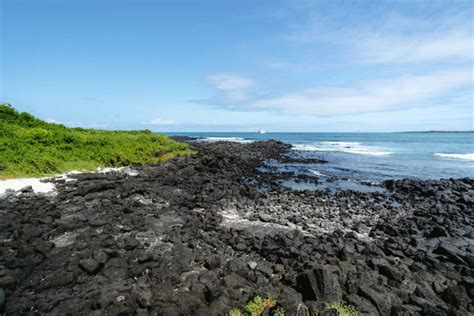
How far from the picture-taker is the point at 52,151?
Answer: 1878cm

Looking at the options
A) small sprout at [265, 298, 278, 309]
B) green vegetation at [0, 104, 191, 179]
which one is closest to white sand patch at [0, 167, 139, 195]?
green vegetation at [0, 104, 191, 179]

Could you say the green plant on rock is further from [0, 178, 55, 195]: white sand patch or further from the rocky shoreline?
[0, 178, 55, 195]: white sand patch

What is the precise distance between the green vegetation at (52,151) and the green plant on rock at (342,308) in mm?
15829

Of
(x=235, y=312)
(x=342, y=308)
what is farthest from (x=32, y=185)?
(x=342, y=308)

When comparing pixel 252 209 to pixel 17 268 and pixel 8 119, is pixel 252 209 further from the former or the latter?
pixel 8 119

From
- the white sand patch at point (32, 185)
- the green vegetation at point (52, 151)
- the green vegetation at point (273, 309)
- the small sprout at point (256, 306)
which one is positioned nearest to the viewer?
the green vegetation at point (273, 309)

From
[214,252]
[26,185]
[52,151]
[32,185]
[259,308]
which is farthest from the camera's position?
[52,151]

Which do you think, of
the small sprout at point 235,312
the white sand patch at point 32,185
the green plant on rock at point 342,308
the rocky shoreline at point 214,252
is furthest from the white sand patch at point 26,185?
the green plant on rock at point 342,308

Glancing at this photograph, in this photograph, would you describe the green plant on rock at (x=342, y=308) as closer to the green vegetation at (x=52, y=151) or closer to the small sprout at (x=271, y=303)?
the small sprout at (x=271, y=303)

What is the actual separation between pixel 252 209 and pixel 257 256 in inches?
208

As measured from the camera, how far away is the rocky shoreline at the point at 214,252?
222 inches

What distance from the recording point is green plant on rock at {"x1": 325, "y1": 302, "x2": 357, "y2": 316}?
16.1 feet

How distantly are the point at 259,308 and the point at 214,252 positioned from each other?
3196mm

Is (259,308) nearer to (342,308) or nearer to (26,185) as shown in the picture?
(342,308)
